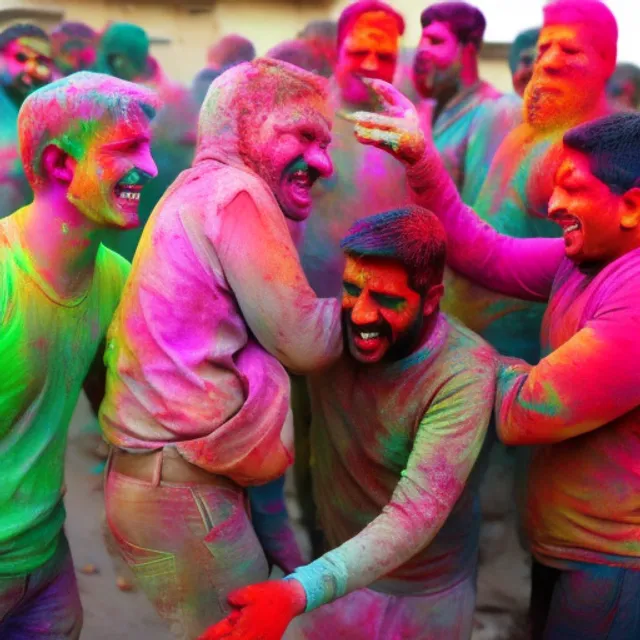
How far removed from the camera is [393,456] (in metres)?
2.13

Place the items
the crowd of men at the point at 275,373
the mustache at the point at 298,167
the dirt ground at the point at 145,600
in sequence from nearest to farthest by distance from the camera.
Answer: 1. the crowd of men at the point at 275,373
2. the mustache at the point at 298,167
3. the dirt ground at the point at 145,600

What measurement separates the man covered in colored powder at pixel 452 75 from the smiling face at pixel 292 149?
88 centimetres

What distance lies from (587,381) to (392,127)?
74cm

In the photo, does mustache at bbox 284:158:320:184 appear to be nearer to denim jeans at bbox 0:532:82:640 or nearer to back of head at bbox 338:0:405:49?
back of head at bbox 338:0:405:49

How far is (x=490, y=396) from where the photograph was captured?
6.62 feet

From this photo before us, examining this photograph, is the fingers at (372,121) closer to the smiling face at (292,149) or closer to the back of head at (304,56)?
the smiling face at (292,149)

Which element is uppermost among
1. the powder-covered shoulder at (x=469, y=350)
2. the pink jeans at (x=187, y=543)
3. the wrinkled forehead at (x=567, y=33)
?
the wrinkled forehead at (x=567, y=33)

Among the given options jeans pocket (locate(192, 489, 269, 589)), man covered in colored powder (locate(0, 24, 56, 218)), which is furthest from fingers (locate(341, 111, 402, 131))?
man covered in colored powder (locate(0, 24, 56, 218))

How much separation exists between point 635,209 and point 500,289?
0.54 metres

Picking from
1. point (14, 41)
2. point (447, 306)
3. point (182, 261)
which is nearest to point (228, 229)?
point (182, 261)

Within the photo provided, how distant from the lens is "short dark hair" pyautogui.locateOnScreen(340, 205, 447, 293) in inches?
76.6

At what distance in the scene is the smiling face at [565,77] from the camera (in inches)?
96.8

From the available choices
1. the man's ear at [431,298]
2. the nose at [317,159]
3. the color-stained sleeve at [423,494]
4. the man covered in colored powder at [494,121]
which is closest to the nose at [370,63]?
the man covered in colored powder at [494,121]

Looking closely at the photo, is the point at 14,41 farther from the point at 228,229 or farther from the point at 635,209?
the point at 635,209
